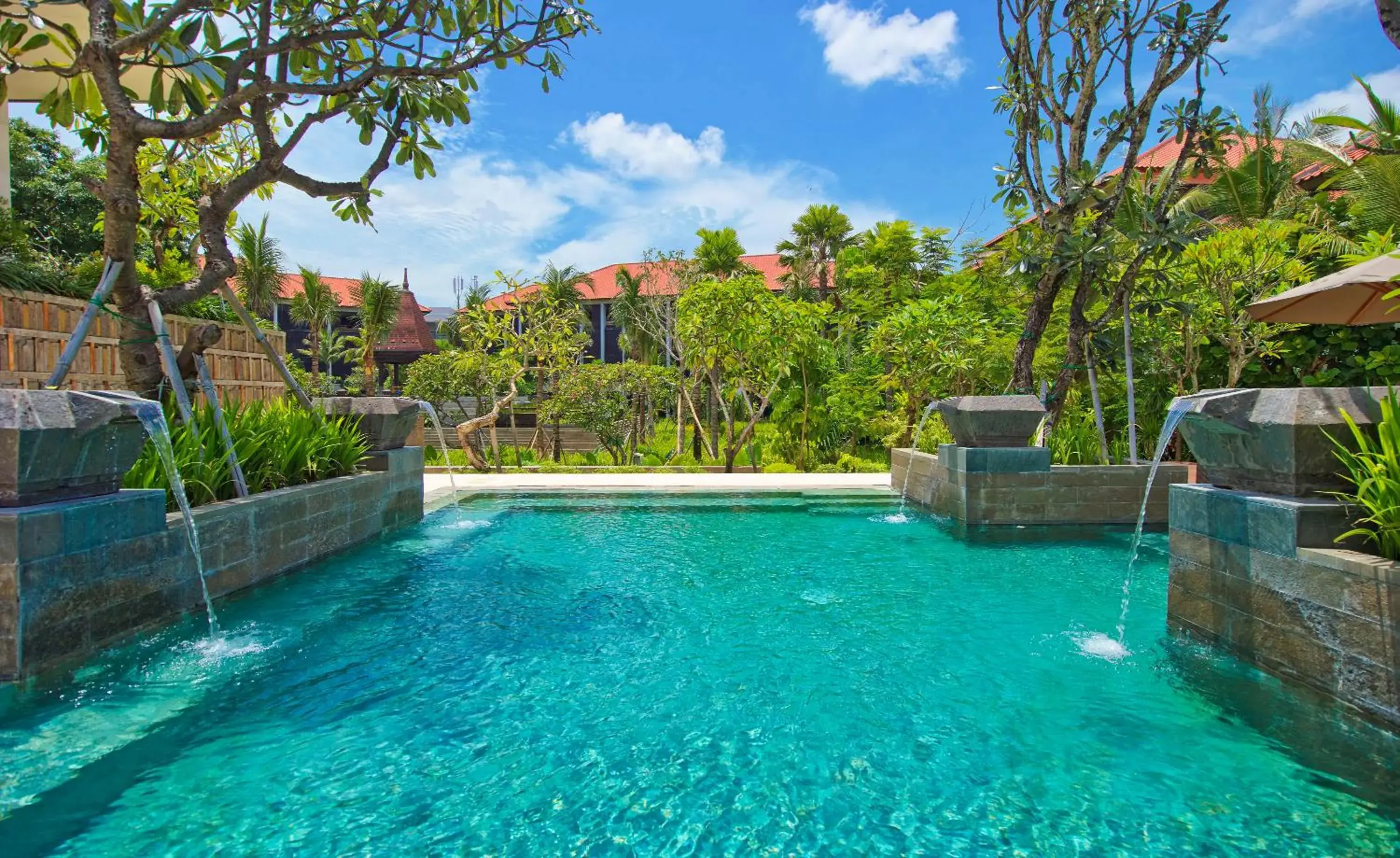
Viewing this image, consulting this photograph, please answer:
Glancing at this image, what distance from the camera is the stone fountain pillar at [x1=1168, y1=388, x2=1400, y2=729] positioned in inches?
121

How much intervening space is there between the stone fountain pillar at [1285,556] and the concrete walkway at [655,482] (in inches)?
267

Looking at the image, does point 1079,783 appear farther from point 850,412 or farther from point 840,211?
point 840,211

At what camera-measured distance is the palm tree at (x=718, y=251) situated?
27.1 meters

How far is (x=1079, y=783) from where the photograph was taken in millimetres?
2734

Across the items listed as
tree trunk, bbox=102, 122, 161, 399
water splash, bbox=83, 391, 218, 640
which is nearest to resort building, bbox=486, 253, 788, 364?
tree trunk, bbox=102, 122, 161, 399

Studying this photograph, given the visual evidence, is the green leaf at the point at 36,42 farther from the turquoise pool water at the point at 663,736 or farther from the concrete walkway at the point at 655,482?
the concrete walkway at the point at 655,482

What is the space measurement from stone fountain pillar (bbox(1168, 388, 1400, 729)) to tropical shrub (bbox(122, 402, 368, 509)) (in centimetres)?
591

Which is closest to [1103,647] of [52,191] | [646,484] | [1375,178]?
[646,484]

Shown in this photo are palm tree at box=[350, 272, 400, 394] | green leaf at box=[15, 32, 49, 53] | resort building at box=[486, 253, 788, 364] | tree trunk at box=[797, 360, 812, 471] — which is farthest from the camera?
resort building at box=[486, 253, 788, 364]

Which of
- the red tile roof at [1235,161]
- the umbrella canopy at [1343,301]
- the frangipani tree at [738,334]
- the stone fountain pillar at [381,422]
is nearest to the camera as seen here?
the umbrella canopy at [1343,301]

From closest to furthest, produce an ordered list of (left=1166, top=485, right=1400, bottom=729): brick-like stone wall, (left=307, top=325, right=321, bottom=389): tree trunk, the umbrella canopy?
(left=1166, top=485, right=1400, bottom=729): brick-like stone wall
the umbrella canopy
(left=307, top=325, right=321, bottom=389): tree trunk

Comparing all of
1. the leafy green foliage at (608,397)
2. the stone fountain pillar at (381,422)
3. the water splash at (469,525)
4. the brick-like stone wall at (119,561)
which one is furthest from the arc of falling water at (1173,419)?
the leafy green foliage at (608,397)

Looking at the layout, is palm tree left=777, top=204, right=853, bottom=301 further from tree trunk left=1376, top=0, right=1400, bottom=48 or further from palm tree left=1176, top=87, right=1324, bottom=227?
tree trunk left=1376, top=0, right=1400, bottom=48

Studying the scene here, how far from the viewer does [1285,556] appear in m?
3.48
